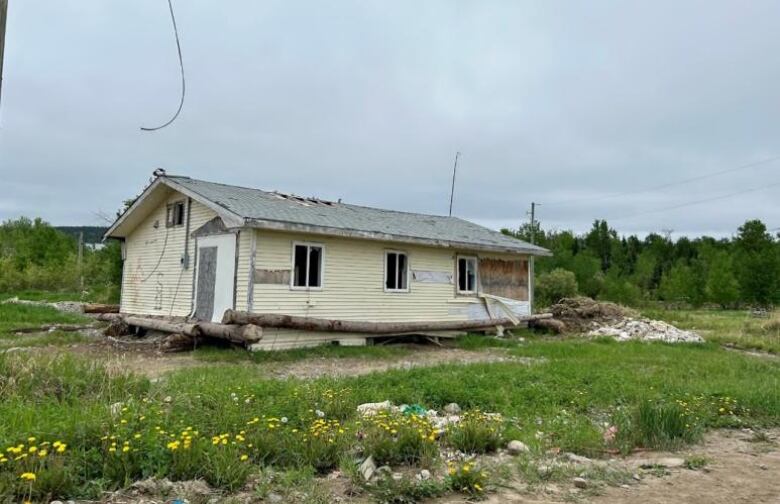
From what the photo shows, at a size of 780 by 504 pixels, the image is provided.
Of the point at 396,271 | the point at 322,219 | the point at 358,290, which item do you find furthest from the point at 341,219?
the point at 396,271

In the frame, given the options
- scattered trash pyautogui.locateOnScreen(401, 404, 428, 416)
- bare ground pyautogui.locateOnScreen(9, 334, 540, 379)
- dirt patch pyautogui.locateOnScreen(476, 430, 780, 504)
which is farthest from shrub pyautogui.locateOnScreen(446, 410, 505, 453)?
bare ground pyautogui.locateOnScreen(9, 334, 540, 379)

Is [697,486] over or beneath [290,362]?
beneath

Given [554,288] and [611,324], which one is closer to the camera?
[611,324]

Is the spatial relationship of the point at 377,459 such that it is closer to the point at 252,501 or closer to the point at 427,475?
the point at 427,475

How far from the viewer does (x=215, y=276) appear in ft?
46.5

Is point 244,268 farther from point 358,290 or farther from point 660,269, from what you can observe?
point 660,269

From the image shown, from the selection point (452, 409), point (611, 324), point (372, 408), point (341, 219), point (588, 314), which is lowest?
point (452, 409)

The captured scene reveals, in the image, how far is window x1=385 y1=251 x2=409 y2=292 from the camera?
16.3m

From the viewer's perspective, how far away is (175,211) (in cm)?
1627

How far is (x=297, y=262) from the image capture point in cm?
1427

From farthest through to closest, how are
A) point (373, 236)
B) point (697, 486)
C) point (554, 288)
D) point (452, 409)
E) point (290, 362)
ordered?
1. point (554, 288)
2. point (373, 236)
3. point (290, 362)
4. point (452, 409)
5. point (697, 486)

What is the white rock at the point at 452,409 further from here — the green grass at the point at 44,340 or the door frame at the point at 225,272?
the green grass at the point at 44,340

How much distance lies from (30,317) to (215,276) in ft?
31.2

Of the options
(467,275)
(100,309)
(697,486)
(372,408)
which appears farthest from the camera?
(467,275)
